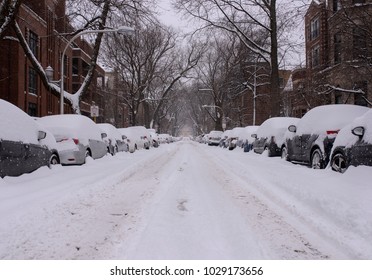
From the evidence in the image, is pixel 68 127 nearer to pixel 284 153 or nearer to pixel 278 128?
pixel 284 153

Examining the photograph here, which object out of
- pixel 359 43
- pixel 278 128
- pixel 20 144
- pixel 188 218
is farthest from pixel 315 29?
pixel 188 218

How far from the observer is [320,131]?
10492 millimetres

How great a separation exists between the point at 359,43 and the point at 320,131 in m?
7.96

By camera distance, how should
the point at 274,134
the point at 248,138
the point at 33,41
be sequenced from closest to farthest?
the point at 274,134, the point at 248,138, the point at 33,41

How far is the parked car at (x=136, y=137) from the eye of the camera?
2362cm

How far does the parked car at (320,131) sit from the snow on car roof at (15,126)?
780cm

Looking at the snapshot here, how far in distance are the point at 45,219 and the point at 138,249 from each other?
76.9 inches

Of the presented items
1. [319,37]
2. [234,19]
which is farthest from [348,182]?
Result: [319,37]

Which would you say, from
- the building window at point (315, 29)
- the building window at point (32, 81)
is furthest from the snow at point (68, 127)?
the building window at point (315, 29)

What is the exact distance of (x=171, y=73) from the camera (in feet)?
138

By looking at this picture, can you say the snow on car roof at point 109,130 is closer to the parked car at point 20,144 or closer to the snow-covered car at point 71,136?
the snow-covered car at point 71,136

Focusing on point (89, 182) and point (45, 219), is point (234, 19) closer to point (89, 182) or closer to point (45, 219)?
point (89, 182)

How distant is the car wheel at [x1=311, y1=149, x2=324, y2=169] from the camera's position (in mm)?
10258

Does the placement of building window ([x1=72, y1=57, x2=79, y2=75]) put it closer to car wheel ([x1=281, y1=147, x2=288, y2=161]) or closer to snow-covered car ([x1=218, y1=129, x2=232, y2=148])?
snow-covered car ([x1=218, y1=129, x2=232, y2=148])
